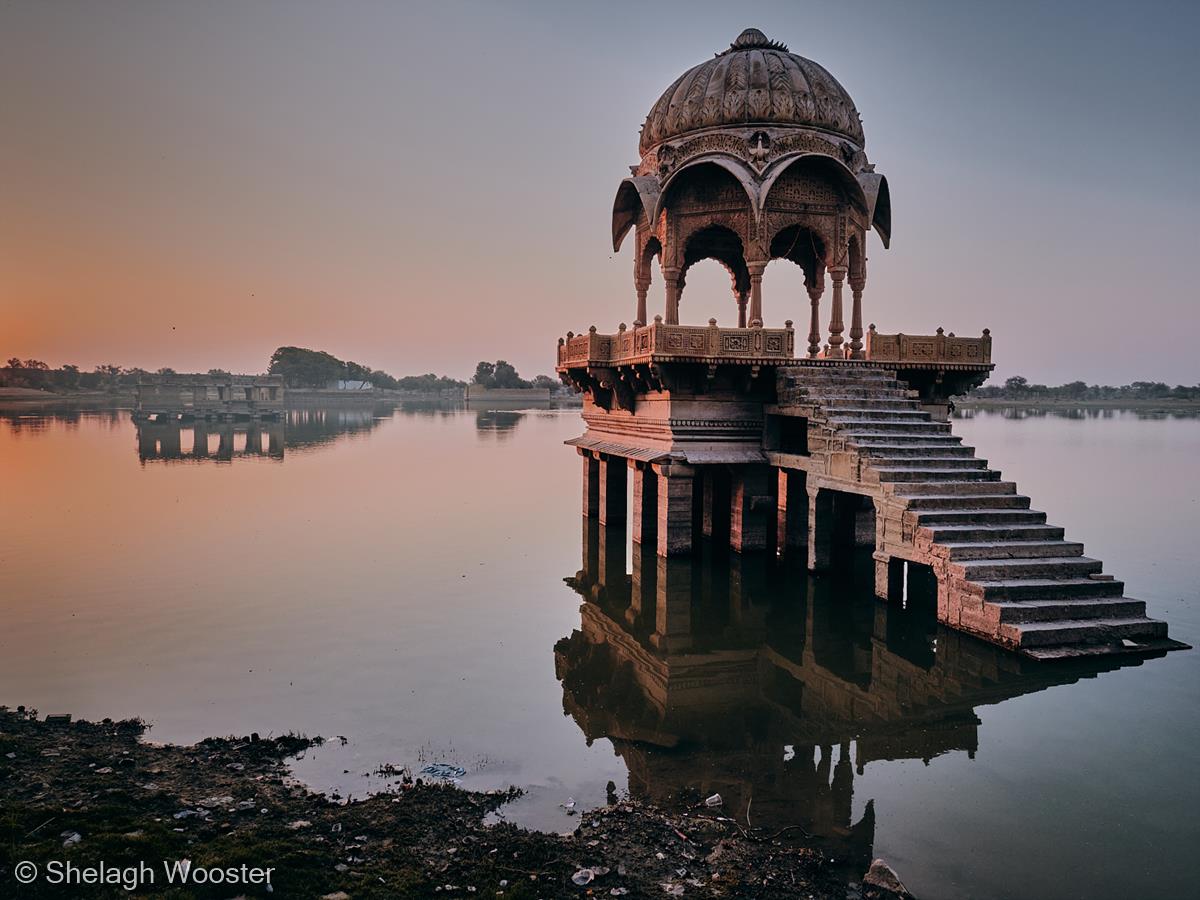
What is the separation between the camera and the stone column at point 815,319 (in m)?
20.0

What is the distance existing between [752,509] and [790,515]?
84 centimetres

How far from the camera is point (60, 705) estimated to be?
873 centimetres

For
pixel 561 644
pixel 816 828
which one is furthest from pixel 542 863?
pixel 561 644

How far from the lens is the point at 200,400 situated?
89875 millimetres

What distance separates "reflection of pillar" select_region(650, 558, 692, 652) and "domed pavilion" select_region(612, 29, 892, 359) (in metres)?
5.53

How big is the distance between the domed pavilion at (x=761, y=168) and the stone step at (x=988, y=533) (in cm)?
700

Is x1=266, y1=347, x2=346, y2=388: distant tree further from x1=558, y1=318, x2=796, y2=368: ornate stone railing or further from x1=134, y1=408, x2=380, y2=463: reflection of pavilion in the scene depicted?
x1=558, y1=318, x2=796, y2=368: ornate stone railing

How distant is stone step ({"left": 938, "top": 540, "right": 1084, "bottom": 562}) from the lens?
10.9 m

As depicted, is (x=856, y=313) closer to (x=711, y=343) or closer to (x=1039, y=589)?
(x=711, y=343)

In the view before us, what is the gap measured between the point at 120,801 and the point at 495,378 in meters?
162

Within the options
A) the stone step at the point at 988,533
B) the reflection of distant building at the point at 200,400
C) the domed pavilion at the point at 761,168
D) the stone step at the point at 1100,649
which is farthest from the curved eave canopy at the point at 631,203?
the reflection of distant building at the point at 200,400

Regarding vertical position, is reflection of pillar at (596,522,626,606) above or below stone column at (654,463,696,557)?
below

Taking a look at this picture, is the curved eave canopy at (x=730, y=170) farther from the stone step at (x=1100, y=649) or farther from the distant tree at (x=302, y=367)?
the distant tree at (x=302, y=367)

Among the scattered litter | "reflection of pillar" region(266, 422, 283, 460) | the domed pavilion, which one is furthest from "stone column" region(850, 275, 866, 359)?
"reflection of pillar" region(266, 422, 283, 460)
